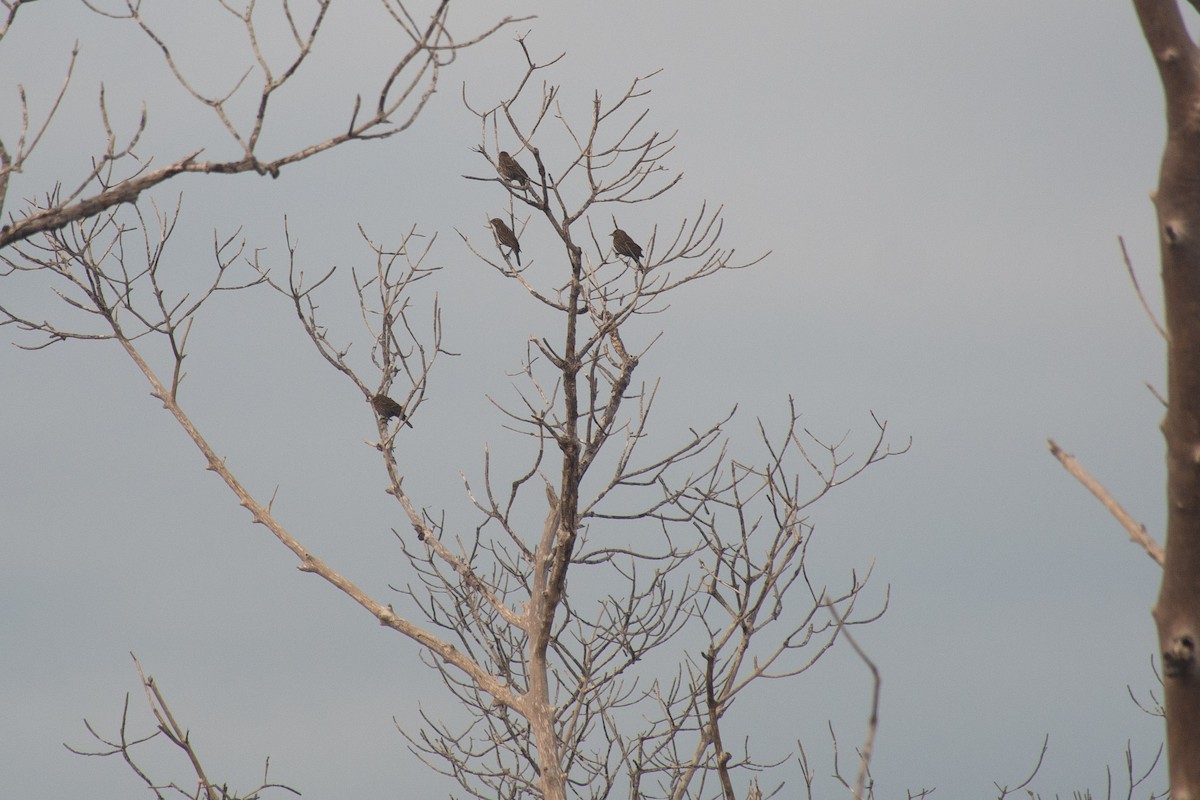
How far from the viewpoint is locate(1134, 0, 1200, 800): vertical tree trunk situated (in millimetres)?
1513

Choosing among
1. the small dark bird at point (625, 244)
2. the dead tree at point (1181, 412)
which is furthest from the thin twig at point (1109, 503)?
the small dark bird at point (625, 244)

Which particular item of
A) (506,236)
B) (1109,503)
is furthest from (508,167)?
(1109,503)

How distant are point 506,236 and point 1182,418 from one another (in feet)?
18.3

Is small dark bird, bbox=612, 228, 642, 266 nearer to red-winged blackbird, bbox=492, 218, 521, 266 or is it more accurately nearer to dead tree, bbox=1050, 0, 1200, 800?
red-winged blackbird, bbox=492, 218, 521, 266

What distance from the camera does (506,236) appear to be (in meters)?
6.84

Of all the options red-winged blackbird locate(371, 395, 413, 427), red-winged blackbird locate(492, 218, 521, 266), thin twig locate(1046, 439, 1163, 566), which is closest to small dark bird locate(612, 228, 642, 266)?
red-winged blackbird locate(492, 218, 521, 266)

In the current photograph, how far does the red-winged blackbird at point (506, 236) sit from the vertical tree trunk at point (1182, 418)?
5.21 metres

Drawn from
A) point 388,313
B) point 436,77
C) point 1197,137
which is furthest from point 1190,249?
point 388,313

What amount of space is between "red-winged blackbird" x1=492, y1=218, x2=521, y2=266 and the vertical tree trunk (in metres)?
5.21

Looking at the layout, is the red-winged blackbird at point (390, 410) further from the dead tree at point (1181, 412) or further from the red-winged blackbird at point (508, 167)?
the dead tree at point (1181, 412)

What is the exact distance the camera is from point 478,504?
645cm

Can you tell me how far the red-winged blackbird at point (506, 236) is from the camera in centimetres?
668

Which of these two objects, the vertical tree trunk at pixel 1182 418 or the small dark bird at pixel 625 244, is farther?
the small dark bird at pixel 625 244

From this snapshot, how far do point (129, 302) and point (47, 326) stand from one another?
557 millimetres
